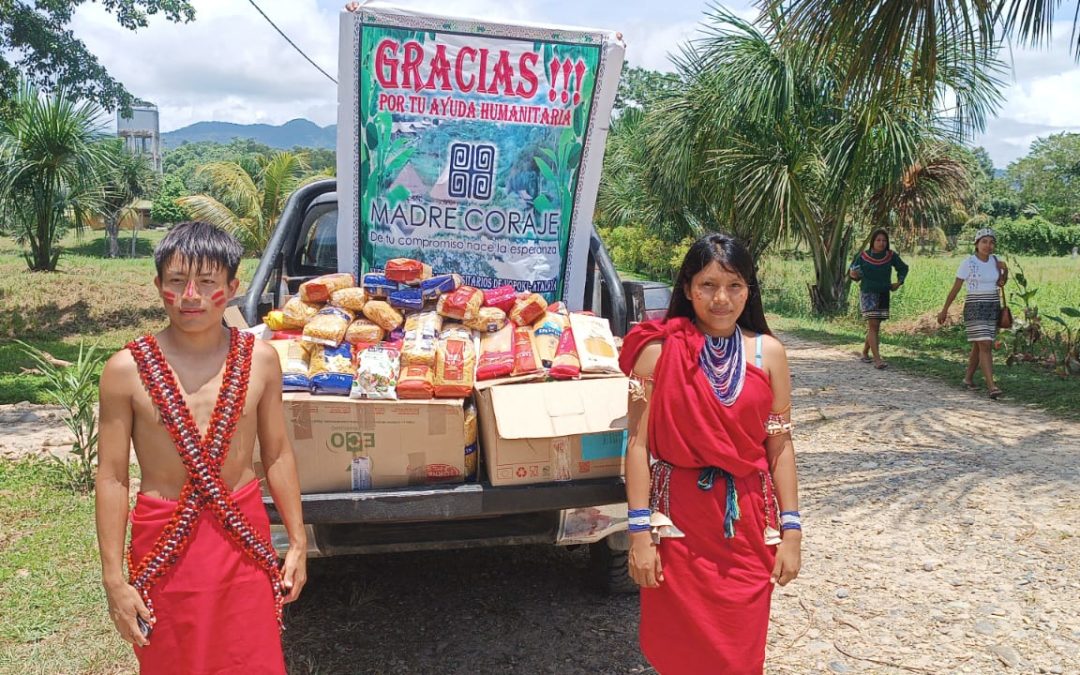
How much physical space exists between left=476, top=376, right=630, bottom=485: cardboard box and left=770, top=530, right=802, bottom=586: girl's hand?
0.72 metres

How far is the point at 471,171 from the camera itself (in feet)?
12.7

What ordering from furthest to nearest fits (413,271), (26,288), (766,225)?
(26,288) < (766,225) < (413,271)

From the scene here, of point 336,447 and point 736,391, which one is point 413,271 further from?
point 736,391

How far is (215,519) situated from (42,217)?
1980 cm

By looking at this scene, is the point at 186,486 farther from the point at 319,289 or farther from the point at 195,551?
the point at 319,289

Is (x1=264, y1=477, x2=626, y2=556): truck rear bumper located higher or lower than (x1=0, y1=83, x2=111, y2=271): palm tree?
lower

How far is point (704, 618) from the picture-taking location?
2.51 m

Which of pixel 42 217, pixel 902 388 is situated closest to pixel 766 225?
pixel 902 388

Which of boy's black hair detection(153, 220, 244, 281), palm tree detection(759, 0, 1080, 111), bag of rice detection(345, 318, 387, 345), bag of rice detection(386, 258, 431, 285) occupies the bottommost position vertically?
bag of rice detection(345, 318, 387, 345)

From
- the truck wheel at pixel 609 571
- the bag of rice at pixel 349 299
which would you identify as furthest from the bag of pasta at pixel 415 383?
the truck wheel at pixel 609 571

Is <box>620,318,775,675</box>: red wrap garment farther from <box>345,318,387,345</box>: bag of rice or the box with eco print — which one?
the box with eco print

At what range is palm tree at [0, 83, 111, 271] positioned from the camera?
16.3m

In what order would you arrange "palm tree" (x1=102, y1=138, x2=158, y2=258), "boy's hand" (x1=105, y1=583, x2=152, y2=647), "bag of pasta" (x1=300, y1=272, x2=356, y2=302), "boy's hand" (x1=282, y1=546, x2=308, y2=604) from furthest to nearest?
"palm tree" (x1=102, y1=138, x2=158, y2=258) → "bag of pasta" (x1=300, y1=272, x2=356, y2=302) → "boy's hand" (x1=282, y1=546, x2=308, y2=604) → "boy's hand" (x1=105, y1=583, x2=152, y2=647)

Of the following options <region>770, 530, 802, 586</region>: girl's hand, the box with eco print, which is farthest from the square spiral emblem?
<region>770, 530, 802, 586</region>: girl's hand
